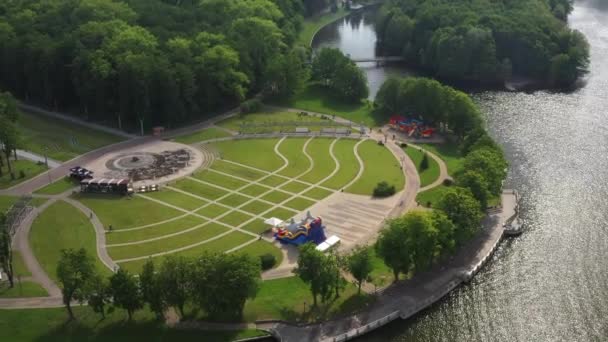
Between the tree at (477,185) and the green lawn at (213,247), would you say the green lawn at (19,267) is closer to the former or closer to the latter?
the green lawn at (213,247)

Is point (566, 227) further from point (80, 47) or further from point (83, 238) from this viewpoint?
point (80, 47)

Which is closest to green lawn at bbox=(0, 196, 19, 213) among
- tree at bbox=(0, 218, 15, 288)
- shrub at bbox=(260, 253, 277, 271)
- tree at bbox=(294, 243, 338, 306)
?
tree at bbox=(0, 218, 15, 288)

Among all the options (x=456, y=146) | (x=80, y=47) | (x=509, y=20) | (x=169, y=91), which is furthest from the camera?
(x=509, y=20)

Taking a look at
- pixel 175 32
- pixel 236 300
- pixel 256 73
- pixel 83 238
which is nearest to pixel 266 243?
pixel 236 300

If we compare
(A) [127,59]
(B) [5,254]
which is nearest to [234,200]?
(B) [5,254]

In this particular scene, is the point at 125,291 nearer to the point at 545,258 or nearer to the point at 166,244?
the point at 166,244

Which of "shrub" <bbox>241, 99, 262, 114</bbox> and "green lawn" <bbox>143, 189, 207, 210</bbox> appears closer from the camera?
"green lawn" <bbox>143, 189, 207, 210</bbox>

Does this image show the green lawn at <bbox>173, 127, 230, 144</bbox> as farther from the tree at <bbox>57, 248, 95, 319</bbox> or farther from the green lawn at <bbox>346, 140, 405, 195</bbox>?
the tree at <bbox>57, 248, 95, 319</bbox>
